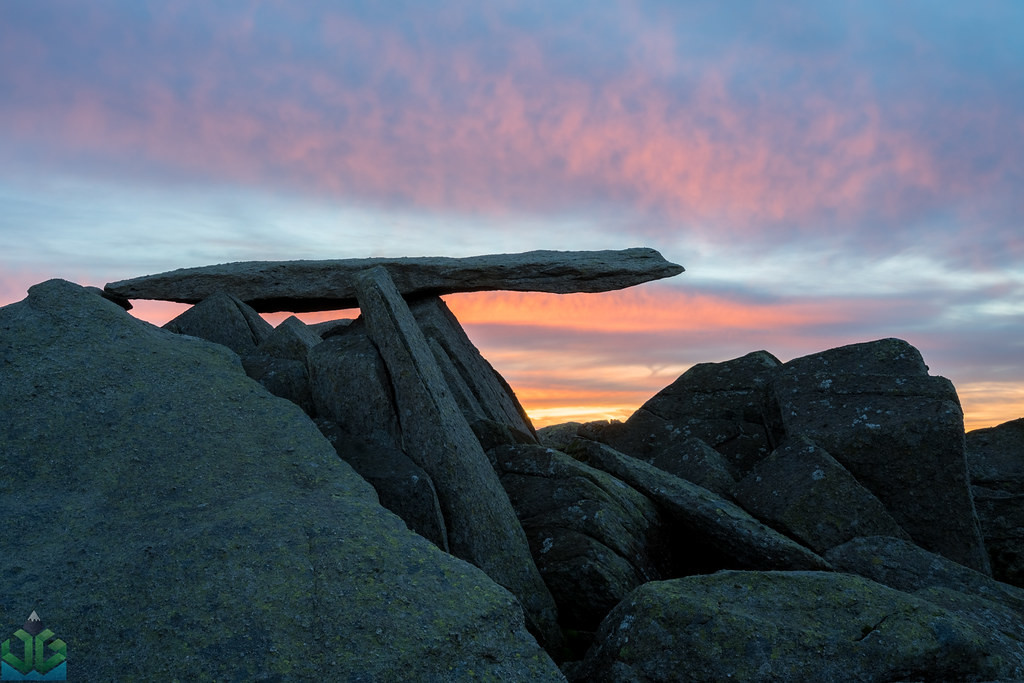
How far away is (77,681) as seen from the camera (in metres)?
6.54

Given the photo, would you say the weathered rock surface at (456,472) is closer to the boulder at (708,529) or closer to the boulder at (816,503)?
the boulder at (708,529)

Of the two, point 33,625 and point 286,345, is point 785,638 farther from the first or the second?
point 286,345

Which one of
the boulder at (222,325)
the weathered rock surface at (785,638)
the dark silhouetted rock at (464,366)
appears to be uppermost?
the boulder at (222,325)

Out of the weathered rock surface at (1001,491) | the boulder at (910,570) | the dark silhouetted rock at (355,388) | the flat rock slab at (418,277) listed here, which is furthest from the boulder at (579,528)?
the weathered rock surface at (1001,491)

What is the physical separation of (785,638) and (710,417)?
8.70 m

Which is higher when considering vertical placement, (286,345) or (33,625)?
(286,345)

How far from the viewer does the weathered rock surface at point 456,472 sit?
10.6 meters

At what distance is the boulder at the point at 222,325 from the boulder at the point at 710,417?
7.67 metres

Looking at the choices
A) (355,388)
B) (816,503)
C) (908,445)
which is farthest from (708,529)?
(355,388)

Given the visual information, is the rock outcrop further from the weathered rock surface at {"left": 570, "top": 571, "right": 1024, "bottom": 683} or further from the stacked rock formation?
the weathered rock surface at {"left": 570, "top": 571, "right": 1024, "bottom": 683}

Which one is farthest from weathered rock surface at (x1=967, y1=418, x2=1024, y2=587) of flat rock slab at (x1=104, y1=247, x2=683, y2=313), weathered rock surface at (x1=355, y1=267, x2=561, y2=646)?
weathered rock surface at (x1=355, y1=267, x2=561, y2=646)

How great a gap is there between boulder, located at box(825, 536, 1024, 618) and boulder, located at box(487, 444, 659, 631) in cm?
286

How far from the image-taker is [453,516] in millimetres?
10766

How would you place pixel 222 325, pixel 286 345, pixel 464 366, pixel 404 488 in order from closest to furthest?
A: pixel 404 488 → pixel 286 345 → pixel 222 325 → pixel 464 366
